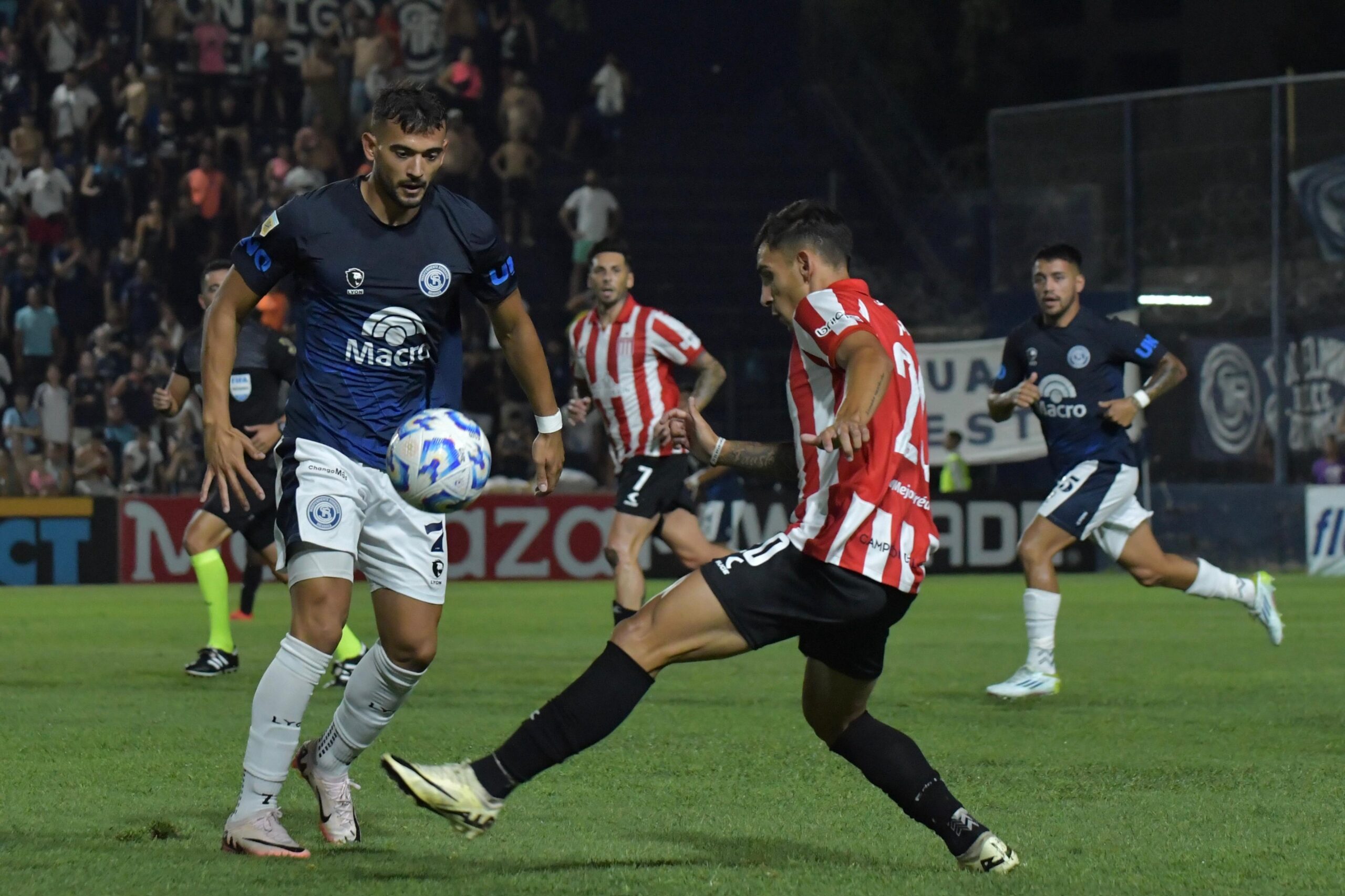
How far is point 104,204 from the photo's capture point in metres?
25.1

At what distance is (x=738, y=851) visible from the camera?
5.80 m

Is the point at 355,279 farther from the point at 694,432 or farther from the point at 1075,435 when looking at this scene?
the point at 1075,435

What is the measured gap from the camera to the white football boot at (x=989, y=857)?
17.9ft

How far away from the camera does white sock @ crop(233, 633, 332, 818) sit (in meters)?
5.73

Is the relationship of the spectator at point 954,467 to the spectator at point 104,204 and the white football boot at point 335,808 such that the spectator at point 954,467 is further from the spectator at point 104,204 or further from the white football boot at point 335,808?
the white football boot at point 335,808

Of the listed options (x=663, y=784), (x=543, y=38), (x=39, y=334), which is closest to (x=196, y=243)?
(x=39, y=334)

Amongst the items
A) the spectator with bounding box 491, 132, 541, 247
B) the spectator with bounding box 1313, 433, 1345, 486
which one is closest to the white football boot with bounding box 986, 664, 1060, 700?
the spectator with bounding box 1313, 433, 1345, 486

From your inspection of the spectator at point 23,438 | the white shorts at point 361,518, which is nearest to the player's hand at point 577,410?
the white shorts at point 361,518

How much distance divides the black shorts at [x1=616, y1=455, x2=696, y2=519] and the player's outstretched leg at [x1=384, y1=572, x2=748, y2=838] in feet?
22.5

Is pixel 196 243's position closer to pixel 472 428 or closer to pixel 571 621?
pixel 571 621

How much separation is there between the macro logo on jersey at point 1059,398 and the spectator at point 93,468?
14.2 metres

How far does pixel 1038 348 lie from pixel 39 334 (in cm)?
1594

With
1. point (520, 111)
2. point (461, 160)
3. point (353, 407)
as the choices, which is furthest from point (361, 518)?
point (520, 111)

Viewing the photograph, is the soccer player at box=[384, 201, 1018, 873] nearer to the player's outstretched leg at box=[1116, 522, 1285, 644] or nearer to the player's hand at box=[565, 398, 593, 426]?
the player's outstretched leg at box=[1116, 522, 1285, 644]
